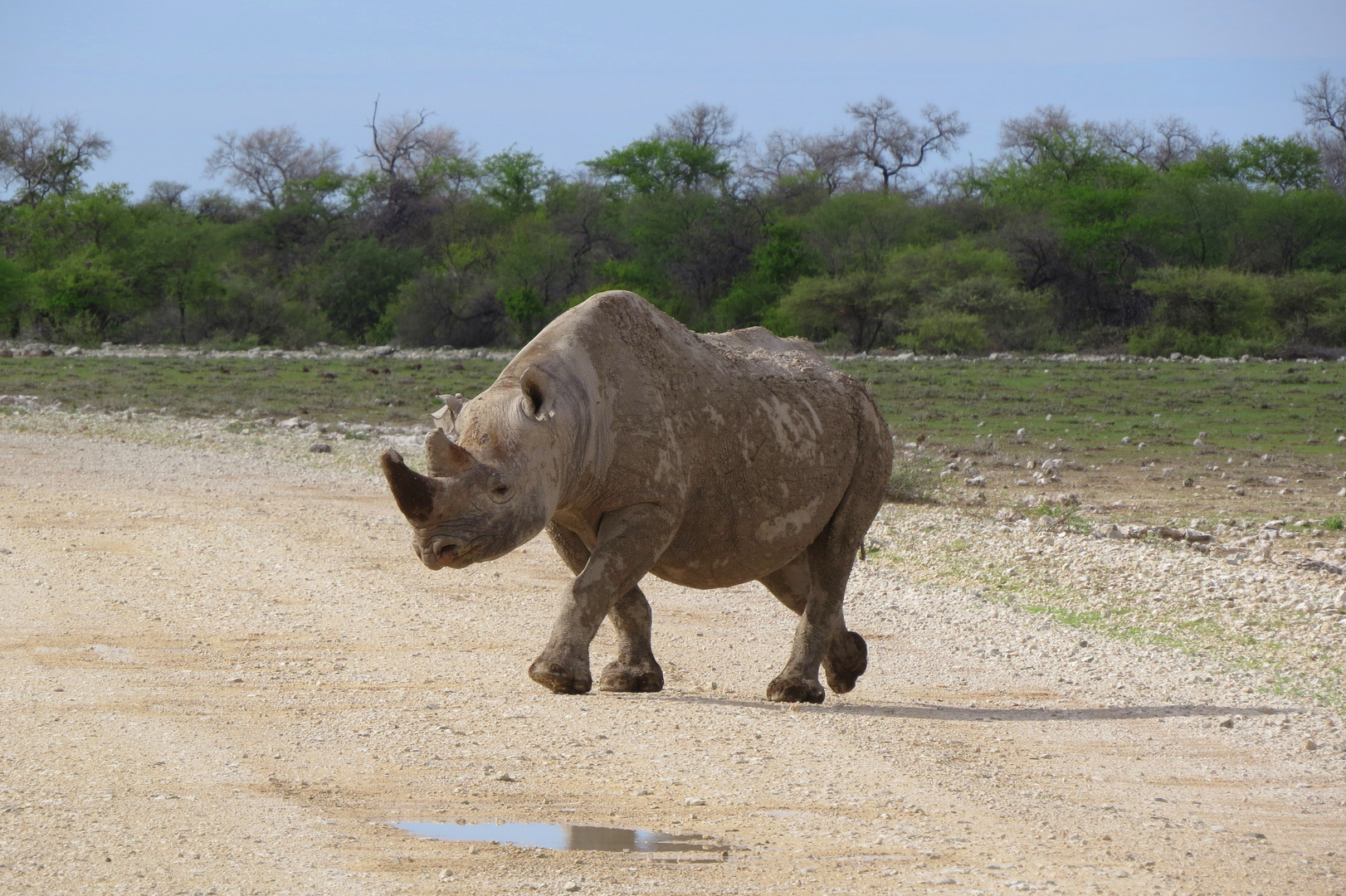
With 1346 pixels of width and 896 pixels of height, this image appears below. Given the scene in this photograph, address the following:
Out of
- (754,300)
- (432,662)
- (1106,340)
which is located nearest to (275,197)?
(754,300)

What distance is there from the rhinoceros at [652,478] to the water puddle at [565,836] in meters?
1.26

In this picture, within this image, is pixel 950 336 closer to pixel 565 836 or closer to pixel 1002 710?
pixel 1002 710

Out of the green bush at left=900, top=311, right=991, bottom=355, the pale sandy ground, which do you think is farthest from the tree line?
the pale sandy ground

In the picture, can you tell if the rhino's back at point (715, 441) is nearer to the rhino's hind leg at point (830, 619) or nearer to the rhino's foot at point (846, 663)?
the rhino's hind leg at point (830, 619)

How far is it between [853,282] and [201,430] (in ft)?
108

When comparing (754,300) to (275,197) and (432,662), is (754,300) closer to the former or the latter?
(275,197)

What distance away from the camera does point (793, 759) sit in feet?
19.2

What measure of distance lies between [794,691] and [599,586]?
130 centimetres

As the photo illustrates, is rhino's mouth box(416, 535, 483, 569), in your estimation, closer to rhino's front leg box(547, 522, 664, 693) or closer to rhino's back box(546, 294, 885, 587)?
rhino's back box(546, 294, 885, 587)

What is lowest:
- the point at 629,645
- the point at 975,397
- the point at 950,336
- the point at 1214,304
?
the point at 629,645

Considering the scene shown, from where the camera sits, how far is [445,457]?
580cm

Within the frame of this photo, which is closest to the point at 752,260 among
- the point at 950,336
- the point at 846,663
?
the point at 950,336

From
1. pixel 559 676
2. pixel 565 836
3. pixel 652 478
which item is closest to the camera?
pixel 565 836

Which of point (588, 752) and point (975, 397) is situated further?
point (975, 397)
